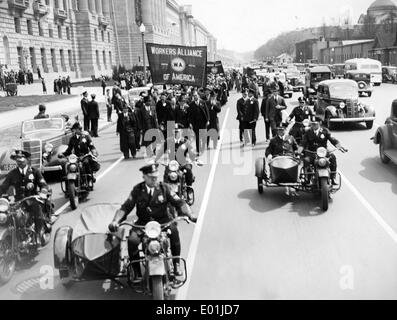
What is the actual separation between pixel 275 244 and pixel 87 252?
302 cm

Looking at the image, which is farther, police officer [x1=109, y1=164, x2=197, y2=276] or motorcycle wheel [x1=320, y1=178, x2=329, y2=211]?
motorcycle wheel [x1=320, y1=178, x2=329, y2=211]

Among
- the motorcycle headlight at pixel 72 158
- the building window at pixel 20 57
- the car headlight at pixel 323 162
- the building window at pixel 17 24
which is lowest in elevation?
the car headlight at pixel 323 162

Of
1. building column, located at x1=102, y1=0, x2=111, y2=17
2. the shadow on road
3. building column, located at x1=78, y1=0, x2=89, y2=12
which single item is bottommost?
the shadow on road

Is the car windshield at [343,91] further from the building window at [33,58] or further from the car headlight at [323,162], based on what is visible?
the building window at [33,58]

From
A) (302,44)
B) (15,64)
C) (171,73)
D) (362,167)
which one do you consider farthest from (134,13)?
(362,167)

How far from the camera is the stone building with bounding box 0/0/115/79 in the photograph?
→ 48594 mm

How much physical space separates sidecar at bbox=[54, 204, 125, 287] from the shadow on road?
6.59 m

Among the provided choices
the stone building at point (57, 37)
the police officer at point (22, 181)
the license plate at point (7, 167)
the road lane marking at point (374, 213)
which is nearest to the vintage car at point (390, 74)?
the stone building at point (57, 37)

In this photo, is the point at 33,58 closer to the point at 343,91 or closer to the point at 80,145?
the point at 343,91

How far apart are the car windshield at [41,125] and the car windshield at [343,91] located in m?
11.0

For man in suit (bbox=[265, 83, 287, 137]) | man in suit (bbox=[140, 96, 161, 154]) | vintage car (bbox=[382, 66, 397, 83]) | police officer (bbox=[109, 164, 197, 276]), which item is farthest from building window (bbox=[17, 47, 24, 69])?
police officer (bbox=[109, 164, 197, 276])

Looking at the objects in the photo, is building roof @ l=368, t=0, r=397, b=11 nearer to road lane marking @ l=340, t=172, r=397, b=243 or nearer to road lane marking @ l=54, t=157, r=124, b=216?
road lane marking @ l=54, t=157, r=124, b=216

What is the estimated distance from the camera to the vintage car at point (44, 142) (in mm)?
12164
